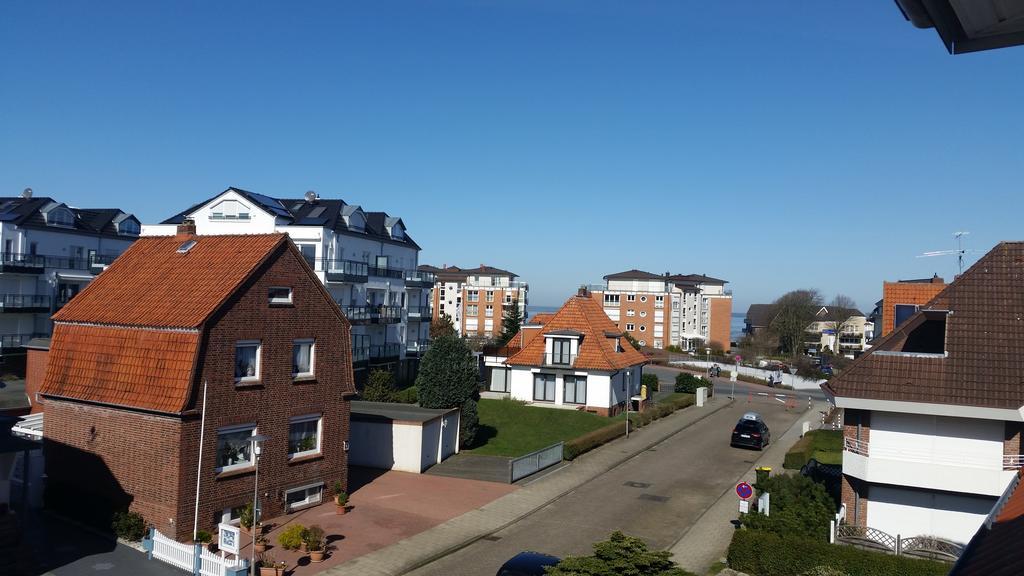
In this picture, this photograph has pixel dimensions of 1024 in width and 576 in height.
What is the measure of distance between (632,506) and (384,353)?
80.3ft

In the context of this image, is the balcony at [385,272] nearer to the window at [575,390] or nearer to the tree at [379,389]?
the tree at [379,389]

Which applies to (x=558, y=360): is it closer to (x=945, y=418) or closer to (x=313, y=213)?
(x=313, y=213)

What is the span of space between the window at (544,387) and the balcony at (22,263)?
104ft

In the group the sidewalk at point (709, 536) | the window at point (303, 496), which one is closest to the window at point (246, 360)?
the window at point (303, 496)

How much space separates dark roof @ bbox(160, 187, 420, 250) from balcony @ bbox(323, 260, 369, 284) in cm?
207

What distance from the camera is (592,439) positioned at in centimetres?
3459

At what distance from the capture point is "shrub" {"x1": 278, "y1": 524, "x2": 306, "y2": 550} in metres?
19.3

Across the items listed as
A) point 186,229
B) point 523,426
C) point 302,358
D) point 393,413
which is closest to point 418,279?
point 523,426

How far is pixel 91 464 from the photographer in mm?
21406

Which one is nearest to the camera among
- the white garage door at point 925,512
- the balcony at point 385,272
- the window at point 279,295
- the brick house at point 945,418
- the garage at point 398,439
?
the brick house at point 945,418

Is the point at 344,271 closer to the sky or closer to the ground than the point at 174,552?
closer to the sky

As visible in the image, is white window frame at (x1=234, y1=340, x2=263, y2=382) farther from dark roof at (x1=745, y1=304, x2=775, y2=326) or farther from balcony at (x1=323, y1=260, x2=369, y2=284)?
dark roof at (x1=745, y1=304, x2=775, y2=326)

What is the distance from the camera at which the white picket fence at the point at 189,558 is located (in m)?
17.0

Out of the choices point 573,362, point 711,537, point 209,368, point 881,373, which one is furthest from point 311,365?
point 573,362
